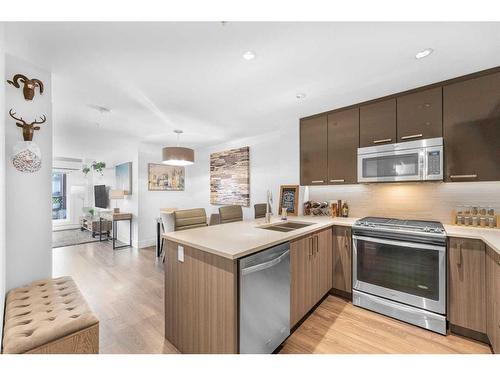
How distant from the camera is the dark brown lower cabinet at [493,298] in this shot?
5.00 feet

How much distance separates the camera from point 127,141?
4617 mm

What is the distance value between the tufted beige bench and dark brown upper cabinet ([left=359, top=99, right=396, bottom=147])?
3.10 meters

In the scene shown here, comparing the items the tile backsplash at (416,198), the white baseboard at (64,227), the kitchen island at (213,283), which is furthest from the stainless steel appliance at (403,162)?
the white baseboard at (64,227)

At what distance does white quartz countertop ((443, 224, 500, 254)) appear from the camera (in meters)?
1.63

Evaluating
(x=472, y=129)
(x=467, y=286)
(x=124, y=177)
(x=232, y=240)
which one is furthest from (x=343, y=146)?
(x=124, y=177)

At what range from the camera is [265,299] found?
1517mm

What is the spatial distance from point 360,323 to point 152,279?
2.72 m

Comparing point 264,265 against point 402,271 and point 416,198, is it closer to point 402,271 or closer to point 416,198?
point 402,271

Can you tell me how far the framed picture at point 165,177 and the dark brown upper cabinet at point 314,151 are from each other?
11.7ft

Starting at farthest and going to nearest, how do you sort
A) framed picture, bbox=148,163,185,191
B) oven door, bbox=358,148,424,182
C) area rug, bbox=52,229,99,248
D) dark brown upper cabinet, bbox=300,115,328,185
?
area rug, bbox=52,229,99,248 < framed picture, bbox=148,163,185,191 < dark brown upper cabinet, bbox=300,115,328,185 < oven door, bbox=358,148,424,182

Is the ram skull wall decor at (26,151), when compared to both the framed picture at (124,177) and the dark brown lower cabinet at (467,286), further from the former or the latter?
the dark brown lower cabinet at (467,286)

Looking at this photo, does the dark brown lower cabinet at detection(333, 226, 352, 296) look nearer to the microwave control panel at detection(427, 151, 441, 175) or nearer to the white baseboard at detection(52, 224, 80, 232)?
the microwave control panel at detection(427, 151, 441, 175)

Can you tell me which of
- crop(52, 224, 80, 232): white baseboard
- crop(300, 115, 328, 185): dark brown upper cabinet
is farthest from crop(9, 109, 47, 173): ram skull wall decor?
crop(52, 224, 80, 232): white baseboard
